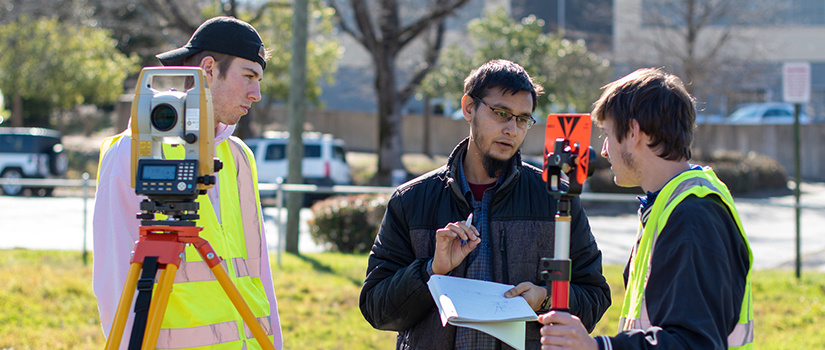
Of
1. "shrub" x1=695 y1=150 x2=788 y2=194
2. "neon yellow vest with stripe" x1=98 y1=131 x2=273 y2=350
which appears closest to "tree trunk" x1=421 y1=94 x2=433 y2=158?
"shrub" x1=695 y1=150 x2=788 y2=194

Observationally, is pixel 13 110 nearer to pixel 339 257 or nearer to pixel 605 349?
pixel 339 257

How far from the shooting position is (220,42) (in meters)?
2.88

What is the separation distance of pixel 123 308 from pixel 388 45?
19.4 metres

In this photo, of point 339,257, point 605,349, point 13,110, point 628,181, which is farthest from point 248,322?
point 13,110

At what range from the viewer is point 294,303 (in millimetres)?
7371

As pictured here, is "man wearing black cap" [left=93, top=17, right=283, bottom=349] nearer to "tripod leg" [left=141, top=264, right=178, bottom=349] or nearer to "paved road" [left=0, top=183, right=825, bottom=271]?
"tripod leg" [left=141, top=264, right=178, bottom=349]

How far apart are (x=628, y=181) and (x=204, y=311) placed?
4.96 feet

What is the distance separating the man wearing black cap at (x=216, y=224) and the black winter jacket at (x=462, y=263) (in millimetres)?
483

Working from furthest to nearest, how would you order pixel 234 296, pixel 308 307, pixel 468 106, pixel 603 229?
1. pixel 603 229
2. pixel 308 307
3. pixel 468 106
4. pixel 234 296

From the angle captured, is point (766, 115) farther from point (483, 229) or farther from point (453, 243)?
point (453, 243)

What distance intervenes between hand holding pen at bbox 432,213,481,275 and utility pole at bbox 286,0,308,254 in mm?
8166

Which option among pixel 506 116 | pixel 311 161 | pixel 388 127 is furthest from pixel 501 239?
pixel 388 127

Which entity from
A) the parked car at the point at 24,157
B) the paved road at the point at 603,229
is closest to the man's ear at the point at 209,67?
the paved road at the point at 603,229

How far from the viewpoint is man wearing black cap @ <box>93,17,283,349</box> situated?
2539mm
